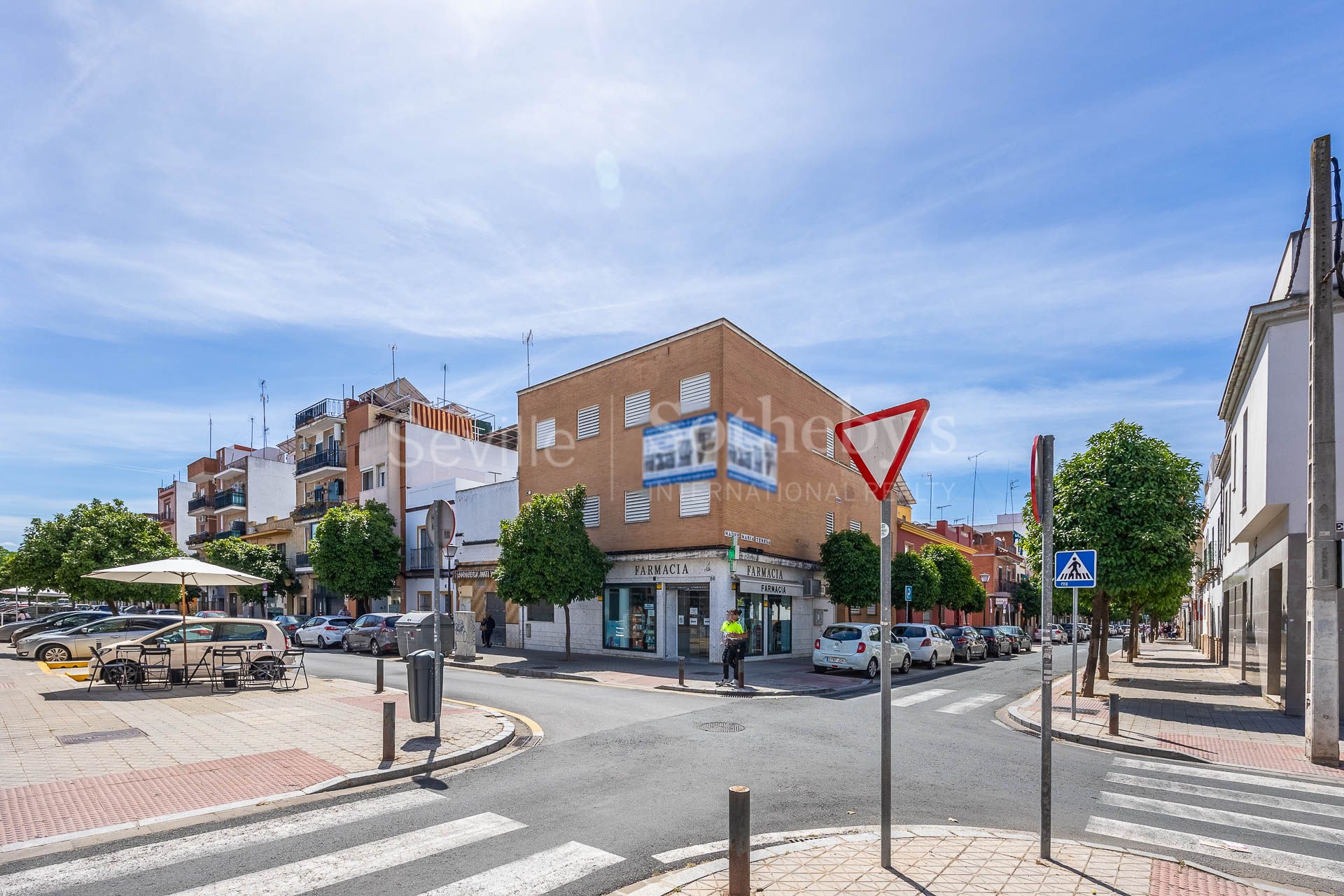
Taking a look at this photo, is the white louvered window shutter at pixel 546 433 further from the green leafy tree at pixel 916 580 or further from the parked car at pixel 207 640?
the green leafy tree at pixel 916 580

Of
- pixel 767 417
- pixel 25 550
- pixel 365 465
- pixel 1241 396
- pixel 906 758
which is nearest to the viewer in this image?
pixel 906 758

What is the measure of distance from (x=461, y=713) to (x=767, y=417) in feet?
55.2

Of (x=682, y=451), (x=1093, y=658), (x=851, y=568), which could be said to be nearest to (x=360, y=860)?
(x=1093, y=658)

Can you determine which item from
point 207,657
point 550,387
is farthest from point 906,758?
point 550,387

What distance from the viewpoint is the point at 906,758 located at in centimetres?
978

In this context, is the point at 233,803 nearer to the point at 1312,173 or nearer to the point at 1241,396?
the point at 1312,173

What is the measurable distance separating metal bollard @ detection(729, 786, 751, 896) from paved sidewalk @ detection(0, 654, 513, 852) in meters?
4.86

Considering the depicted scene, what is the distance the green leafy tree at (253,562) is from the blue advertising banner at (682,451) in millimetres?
27912

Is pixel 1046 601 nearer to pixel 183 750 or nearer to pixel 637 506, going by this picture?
pixel 183 750

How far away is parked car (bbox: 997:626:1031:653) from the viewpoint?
36.6 metres

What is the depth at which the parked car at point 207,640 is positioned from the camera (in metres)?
15.6

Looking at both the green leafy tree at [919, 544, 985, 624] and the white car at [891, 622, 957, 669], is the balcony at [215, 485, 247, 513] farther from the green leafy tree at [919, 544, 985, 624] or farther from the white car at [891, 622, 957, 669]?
the white car at [891, 622, 957, 669]

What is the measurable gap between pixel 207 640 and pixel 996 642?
96.7ft

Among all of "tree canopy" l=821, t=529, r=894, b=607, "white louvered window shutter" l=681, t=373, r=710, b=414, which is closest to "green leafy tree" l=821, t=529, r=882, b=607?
"tree canopy" l=821, t=529, r=894, b=607
